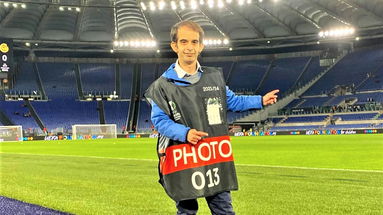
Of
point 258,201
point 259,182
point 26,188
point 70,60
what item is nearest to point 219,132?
point 258,201

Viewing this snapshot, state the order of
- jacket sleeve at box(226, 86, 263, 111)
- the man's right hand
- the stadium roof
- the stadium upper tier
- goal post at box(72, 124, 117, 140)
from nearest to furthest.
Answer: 1. the man's right hand
2. jacket sleeve at box(226, 86, 263, 111)
3. goal post at box(72, 124, 117, 140)
4. the stadium roof
5. the stadium upper tier

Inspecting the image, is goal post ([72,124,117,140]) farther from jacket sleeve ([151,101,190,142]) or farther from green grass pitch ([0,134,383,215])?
jacket sleeve ([151,101,190,142])

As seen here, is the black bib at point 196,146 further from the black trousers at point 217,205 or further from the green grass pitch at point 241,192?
the green grass pitch at point 241,192

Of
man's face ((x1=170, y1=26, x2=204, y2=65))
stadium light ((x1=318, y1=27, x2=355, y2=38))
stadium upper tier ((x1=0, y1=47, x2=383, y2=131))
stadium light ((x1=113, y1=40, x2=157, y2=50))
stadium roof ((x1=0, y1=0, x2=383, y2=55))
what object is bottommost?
man's face ((x1=170, y1=26, x2=204, y2=65))

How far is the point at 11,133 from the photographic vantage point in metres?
45.9

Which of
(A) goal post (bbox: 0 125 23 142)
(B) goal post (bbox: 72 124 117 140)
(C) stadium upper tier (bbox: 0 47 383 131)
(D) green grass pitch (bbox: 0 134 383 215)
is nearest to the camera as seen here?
(D) green grass pitch (bbox: 0 134 383 215)

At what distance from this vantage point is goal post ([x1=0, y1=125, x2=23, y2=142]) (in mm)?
44781

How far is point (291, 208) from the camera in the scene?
5594mm

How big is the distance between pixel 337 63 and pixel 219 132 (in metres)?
61.2

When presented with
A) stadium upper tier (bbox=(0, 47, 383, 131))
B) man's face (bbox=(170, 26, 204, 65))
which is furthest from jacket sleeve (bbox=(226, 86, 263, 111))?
stadium upper tier (bbox=(0, 47, 383, 131))

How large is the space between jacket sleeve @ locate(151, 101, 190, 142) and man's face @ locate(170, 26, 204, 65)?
1.64ft

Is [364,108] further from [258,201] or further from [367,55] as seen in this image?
[258,201]

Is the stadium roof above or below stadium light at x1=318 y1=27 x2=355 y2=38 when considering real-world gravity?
above

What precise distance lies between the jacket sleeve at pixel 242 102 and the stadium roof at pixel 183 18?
5023cm
